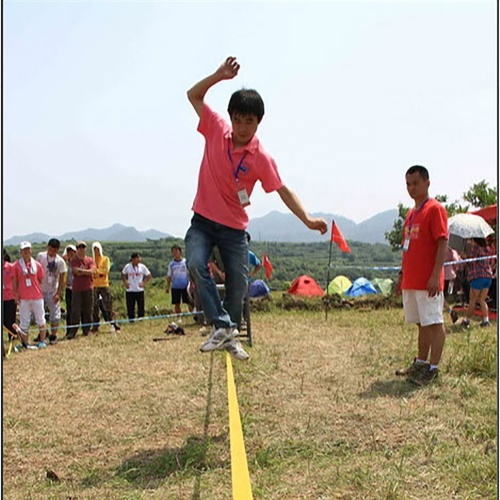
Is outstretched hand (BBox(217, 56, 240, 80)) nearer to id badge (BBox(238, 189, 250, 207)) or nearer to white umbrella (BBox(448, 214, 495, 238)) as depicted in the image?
id badge (BBox(238, 189, 250, 207))

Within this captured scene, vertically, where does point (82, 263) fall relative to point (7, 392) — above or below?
above

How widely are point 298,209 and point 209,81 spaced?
0.96 m

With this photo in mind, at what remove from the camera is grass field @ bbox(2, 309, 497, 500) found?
113 inches

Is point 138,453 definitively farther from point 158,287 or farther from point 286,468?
point 158,287

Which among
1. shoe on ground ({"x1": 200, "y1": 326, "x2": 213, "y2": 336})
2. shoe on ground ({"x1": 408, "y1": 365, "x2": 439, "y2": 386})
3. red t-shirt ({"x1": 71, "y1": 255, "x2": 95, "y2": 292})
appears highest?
red t-shirt ({"x1": 71, "y1": 255, "x2": 95, "y2": 292})

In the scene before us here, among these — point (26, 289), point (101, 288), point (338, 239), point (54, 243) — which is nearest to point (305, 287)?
point (338, 239)

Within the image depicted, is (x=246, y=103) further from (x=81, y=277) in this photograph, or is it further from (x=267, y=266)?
(x=267, y=266)

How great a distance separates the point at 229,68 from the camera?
11.8 feet

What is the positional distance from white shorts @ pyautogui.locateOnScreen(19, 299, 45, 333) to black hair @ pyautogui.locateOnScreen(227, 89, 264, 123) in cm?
615

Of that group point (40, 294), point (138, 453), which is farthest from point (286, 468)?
point (40, 294)

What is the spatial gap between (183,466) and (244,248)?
1.41 m

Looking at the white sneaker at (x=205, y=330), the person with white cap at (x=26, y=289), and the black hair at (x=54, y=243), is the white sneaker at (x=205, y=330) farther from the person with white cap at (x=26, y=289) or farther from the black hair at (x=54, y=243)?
the black hair at (x=54, y=243)

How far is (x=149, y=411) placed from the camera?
4383mm

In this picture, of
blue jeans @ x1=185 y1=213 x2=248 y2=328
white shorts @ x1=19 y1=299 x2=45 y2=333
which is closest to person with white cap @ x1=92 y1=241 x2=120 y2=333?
white shorts @ x1=19 y1=299 x2=45 y2=333
